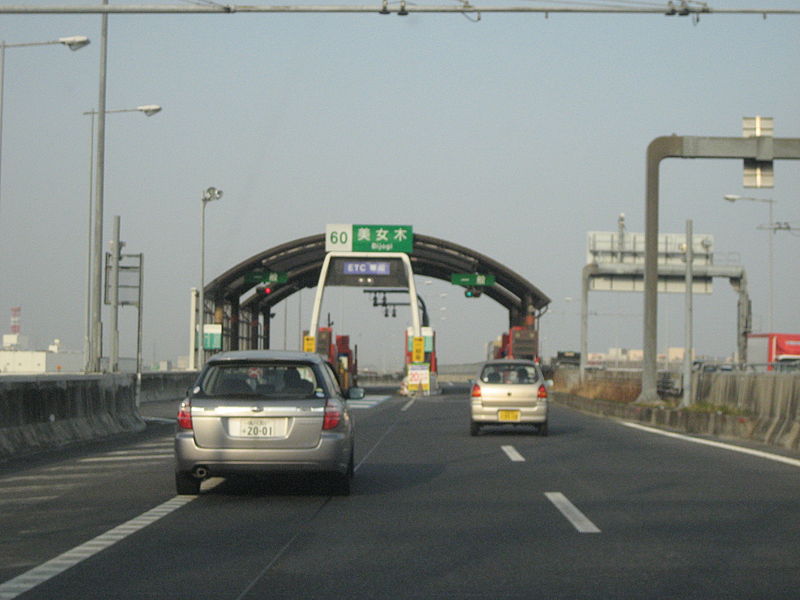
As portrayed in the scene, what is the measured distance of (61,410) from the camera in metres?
18.8

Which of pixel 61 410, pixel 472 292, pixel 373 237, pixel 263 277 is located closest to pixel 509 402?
pixel 61 410

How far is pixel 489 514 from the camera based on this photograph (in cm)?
1009

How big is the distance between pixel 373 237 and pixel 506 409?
31.3m

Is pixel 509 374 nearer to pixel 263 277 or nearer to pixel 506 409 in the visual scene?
pixel 506 409

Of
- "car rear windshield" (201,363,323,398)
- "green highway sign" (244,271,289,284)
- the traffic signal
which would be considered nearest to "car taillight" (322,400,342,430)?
"car rear windshield" (201,363,323,398)

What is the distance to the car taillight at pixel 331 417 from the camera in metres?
A: 11.0

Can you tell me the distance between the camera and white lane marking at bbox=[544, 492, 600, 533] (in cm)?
923

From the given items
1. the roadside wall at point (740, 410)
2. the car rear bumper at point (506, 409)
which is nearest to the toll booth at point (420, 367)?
the roadside wall at point (740, 410)

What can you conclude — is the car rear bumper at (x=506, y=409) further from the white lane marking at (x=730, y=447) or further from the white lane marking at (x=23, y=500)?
the white lane marking at (x=23, y=500)

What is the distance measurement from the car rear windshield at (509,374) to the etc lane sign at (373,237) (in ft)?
99.4

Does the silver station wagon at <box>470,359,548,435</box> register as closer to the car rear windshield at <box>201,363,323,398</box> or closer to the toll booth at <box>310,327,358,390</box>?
the car rear windshield at <box>201,363,323,398</box>

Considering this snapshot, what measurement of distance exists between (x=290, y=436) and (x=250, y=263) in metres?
53.6

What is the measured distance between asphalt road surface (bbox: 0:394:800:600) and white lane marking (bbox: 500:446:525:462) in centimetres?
18

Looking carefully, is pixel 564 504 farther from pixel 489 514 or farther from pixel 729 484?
pixel 729 484
